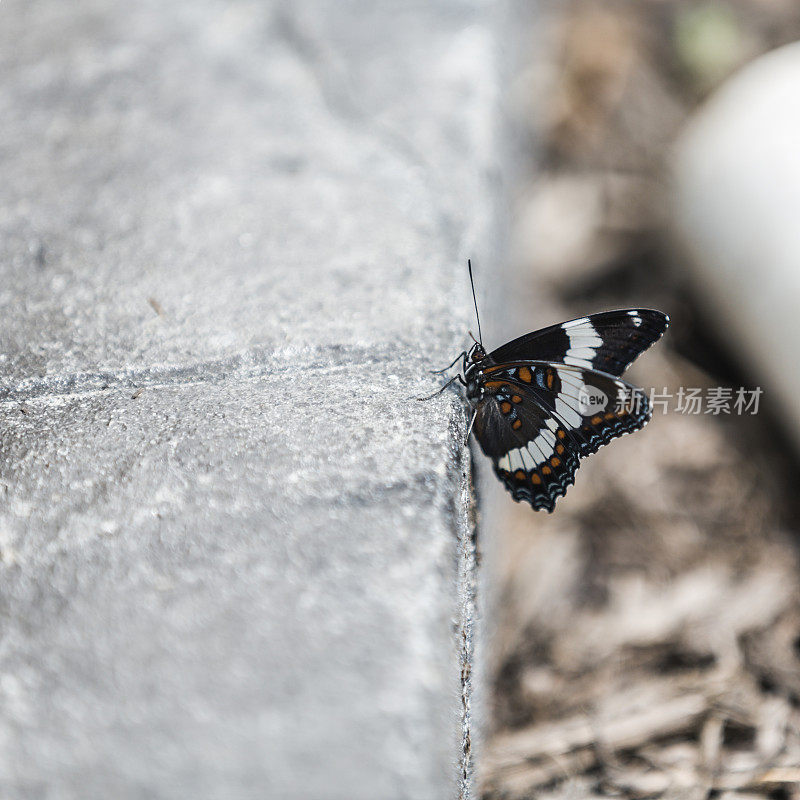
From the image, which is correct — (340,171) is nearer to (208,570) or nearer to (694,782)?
(208,570)

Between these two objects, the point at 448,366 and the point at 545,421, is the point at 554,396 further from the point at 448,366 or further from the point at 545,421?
the point at 448,366

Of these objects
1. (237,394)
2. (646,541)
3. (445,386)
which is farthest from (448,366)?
(646,541)

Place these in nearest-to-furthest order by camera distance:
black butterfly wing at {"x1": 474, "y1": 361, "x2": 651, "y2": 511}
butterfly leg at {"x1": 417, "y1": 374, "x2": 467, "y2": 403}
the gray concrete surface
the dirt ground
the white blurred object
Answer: the gray concrete surface < butterfly leg at {"x1": 417, "y1": 374, "x2": 467, "y2": 403} < black butterfly wing at {"x1": 474, "y1": 361, "x2": 651, "y2": 511} < the dirt ground < the white blurred object

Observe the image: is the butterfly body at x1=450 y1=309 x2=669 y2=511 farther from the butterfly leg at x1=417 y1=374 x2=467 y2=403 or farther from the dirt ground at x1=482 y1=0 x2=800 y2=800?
the dirt ground at x1=482 y1=0 x2=800 y2=800

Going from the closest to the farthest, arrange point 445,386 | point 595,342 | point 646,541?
point 445,386 < point 595,342 < point 646,541

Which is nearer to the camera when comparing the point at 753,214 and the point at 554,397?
the point at 554,397

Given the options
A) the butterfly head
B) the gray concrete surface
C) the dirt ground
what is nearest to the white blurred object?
the dirt ground
